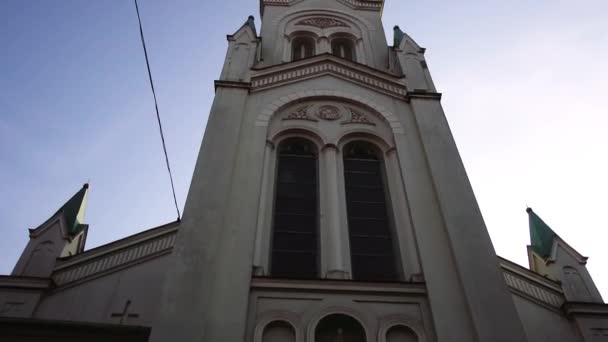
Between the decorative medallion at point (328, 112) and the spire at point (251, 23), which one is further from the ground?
the spire at point (251, 23)

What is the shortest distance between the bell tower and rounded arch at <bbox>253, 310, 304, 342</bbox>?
0.02m

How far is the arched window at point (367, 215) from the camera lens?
9234 millimetres

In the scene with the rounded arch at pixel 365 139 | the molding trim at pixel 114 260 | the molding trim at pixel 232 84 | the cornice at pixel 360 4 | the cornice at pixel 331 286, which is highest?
the cornice at pixel 360 4

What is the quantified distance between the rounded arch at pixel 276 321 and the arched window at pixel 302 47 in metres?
11.7

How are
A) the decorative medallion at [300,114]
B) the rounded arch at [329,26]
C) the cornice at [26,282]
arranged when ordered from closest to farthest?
the cornice at [26,282]
the decorative medallion at [300,114]
the rounded arch at [329,26]

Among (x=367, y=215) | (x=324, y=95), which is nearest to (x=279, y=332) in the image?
(x=367, y=215)

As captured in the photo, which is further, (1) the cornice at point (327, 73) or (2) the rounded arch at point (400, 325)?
(1) the cornice at point (327, 73)

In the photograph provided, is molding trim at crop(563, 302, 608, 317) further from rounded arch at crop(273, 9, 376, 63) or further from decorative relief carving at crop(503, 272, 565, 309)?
rounded arch at crop(273, 9, 376, 63)

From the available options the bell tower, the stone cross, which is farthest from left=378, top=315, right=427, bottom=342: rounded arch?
the stone cross

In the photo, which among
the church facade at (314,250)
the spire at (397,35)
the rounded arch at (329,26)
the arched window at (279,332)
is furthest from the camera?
the rounded arch at (329,26)

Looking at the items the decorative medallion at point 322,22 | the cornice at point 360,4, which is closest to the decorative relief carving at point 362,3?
the cornice at point 360,4

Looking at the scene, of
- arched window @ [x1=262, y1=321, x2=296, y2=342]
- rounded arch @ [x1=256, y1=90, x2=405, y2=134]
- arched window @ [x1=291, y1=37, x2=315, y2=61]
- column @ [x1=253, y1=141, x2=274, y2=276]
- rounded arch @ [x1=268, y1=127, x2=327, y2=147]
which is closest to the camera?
arched window @ [x1=262, y1=321, x2=296, y2=342]

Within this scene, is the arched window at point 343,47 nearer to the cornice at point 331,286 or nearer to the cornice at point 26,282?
the cornice at point 331,286

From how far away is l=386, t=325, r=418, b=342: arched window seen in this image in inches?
304
